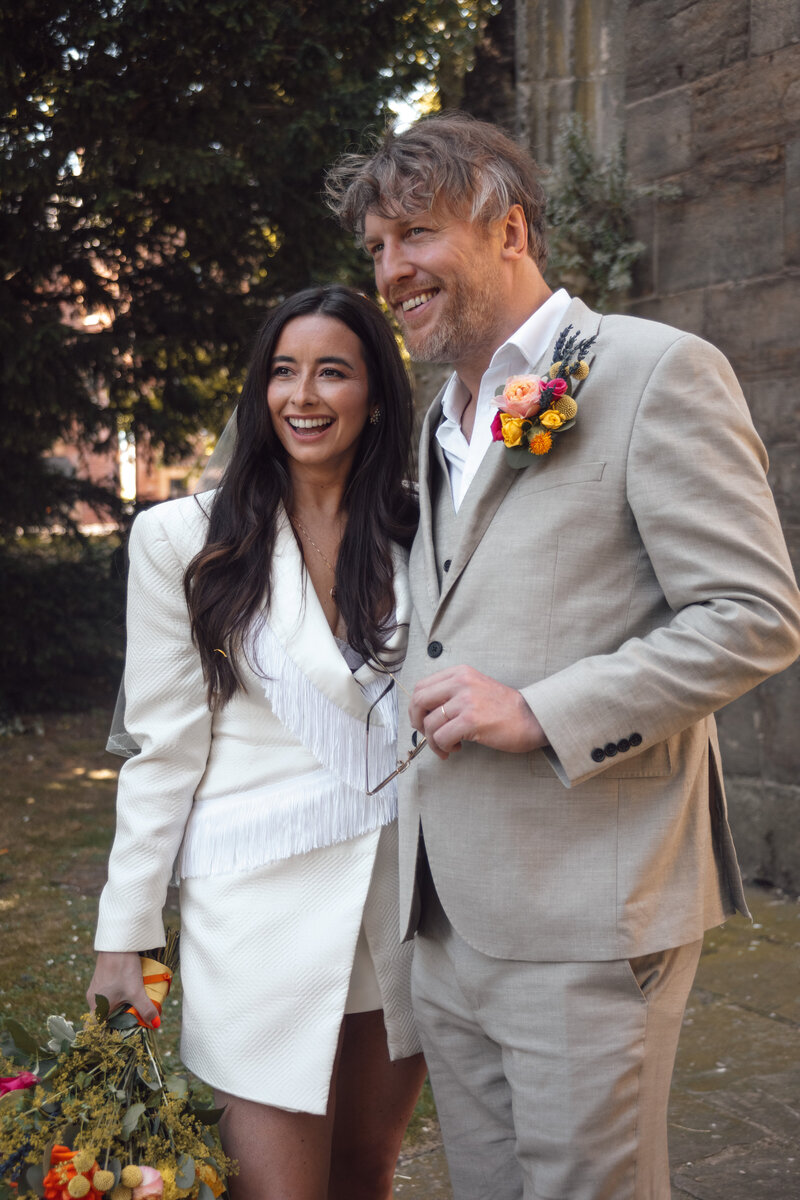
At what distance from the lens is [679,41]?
5098mm

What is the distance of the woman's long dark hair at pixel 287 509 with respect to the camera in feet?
7.09

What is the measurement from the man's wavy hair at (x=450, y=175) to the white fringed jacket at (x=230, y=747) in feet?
2.36

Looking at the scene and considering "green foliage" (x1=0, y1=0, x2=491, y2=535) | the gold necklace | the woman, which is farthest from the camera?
"green foliage" (x1=0, y1=0, x2=491, y2=535)

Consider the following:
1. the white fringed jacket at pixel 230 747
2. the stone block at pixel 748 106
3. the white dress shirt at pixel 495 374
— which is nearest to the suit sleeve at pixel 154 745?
the white fringed jacket at pixel 230 747

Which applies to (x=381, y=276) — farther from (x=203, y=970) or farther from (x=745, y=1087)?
(x=745, y=1087)

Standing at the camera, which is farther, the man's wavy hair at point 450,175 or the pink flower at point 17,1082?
the man's wavy hair at point 450,175

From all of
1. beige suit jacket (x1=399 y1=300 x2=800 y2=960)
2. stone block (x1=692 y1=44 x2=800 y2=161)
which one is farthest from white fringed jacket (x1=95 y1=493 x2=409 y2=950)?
stone block (x1=692 y1=44 x2=800 y2=161)

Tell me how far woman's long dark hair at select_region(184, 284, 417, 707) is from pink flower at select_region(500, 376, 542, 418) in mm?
574

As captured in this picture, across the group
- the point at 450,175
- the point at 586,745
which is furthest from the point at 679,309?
the point at 586,745

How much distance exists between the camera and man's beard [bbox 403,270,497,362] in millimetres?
2035

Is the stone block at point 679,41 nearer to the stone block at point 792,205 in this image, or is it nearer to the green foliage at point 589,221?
the green foliage at point 589,221

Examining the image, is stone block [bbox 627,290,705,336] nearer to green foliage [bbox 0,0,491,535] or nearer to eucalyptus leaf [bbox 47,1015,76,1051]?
green foliage [bbox 0,0,491,535]

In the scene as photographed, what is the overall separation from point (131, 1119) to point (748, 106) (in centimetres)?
464

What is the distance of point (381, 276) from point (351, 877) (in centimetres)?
114
